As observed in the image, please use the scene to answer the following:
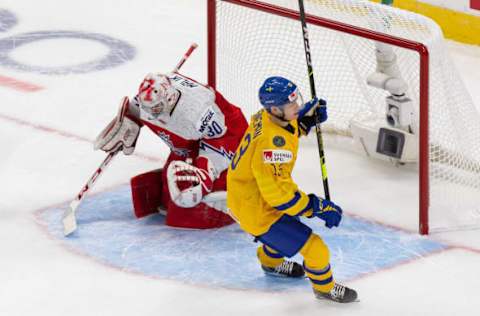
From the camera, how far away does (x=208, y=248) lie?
4570 millimetres

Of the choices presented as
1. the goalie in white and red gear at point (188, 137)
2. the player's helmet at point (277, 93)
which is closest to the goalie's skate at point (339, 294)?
the player's helmet at point (277, 93)

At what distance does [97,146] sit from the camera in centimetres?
485

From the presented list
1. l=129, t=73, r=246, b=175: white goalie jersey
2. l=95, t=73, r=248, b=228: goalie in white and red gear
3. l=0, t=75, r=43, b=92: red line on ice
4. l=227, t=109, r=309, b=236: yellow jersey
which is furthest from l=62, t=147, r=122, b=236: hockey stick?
l=0, t=75, r=43, b=92: red line on ice

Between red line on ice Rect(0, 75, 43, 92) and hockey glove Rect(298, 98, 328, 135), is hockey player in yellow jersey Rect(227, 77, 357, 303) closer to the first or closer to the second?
hockey glove Rect(298, 98, 328, 135)

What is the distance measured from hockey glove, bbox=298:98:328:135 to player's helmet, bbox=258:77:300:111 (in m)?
0.25

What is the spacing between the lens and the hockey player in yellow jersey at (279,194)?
12.6 feet

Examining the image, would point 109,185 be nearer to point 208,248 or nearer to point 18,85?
point 208,248

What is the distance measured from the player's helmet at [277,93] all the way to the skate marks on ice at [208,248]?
740 millimetres

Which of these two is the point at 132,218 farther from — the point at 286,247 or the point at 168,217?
the point at 286,247

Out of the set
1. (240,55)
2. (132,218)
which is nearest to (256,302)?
(132,218)

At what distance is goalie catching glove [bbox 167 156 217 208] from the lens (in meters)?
4.59

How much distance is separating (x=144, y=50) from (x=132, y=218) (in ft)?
7.72

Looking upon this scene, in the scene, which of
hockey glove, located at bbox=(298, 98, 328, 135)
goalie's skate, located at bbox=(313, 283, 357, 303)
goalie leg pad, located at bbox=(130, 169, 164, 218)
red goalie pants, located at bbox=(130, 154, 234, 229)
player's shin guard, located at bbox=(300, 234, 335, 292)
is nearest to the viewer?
player's shin guard, located at bbox=(300, 234, 335, 292)

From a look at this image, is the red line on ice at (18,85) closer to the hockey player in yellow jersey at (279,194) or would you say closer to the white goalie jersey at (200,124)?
the white goalie jersey at (200,124)
